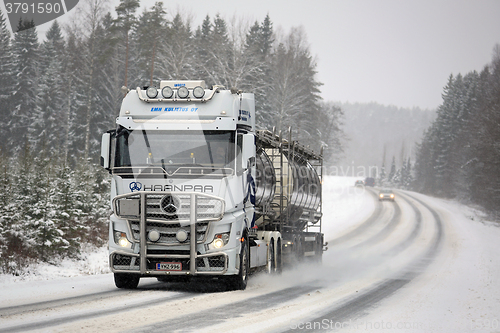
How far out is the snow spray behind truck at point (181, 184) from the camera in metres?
10.4

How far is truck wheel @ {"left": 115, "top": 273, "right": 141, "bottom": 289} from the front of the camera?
11.5m

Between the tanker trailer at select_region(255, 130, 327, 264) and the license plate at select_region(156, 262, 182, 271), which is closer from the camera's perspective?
the license plate at select_region(156, 262, 182, 271)

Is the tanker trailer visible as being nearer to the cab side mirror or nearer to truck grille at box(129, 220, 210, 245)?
truck grille at box(129, 220, 210, 245)

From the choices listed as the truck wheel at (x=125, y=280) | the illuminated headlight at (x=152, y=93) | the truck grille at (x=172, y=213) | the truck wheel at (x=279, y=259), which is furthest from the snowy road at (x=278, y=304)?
the illuminated headlight at (x=152, y=93)

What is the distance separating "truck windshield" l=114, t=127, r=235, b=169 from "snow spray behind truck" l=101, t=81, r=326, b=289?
20mm

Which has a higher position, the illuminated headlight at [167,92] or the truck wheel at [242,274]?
the illuminated headlight at [167,92]

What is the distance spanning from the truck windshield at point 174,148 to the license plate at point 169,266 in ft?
6.23

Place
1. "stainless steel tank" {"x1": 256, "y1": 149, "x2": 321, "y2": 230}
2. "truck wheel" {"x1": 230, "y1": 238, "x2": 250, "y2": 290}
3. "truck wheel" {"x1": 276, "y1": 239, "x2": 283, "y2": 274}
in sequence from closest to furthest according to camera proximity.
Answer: "truck wheel" {"x1": 230, "y1": 238, "x2": 250, "y2": 290}, "stainless steel tank" {"x1": 256, "y1": 149, "x2": 321, "y2": 230}, "truck wheel" {"x1": 276, "y1": 239, "x2": 283, "y2": 274}

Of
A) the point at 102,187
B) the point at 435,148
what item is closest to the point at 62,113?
the point at 102,187

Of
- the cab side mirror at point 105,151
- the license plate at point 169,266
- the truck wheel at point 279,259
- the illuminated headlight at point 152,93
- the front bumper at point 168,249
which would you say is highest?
the illuminated headlight at point 152,93

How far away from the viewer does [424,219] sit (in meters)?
44.9

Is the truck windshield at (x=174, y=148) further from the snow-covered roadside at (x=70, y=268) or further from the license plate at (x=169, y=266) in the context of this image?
the snow-covered roadside at (x=70, y=268)

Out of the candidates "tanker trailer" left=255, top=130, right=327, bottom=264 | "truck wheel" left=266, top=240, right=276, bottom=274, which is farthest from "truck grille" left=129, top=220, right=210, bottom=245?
"truck wheel" left=266, top=240, right=276, bottom=274

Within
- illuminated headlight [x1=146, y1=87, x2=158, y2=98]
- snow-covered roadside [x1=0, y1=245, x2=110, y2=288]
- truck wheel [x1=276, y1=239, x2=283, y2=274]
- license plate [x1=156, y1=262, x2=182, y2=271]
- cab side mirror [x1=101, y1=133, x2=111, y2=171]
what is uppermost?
illuminated headlight [x1=146, y1=87, x2=158, y2=98]
